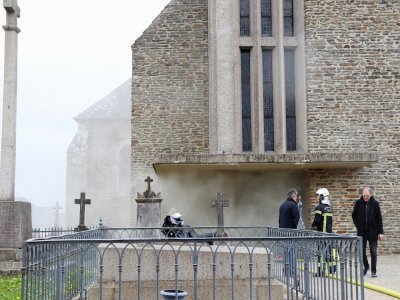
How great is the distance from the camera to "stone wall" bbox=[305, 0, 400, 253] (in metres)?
18.4

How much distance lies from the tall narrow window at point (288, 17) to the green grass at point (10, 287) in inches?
488

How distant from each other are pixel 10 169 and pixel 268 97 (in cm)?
948

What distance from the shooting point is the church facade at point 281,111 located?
1803 centimetres

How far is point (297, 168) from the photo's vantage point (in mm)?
17359

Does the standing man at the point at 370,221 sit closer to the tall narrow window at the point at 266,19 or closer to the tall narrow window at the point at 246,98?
the tall narrow window at the point at 246,98

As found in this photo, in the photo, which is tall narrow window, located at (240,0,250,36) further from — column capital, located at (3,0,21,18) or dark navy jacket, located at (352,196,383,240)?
dark navy jacket, located at (352,196,383,240)

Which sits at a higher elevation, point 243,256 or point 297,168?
point 297,168

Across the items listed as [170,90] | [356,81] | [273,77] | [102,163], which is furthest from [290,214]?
[102,163]

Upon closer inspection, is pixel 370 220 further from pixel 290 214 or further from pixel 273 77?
pixel 273 77

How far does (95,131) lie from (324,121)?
78.2ft

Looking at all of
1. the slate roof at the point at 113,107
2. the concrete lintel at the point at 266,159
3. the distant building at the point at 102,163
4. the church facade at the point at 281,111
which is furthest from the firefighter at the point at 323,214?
the slate roof at the point at 113,107

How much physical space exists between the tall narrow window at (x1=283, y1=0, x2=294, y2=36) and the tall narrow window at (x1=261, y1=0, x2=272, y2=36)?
1.78ft

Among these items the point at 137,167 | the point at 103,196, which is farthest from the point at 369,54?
the point at 103,196

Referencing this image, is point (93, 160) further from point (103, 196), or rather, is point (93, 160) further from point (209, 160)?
point (209, 160)
